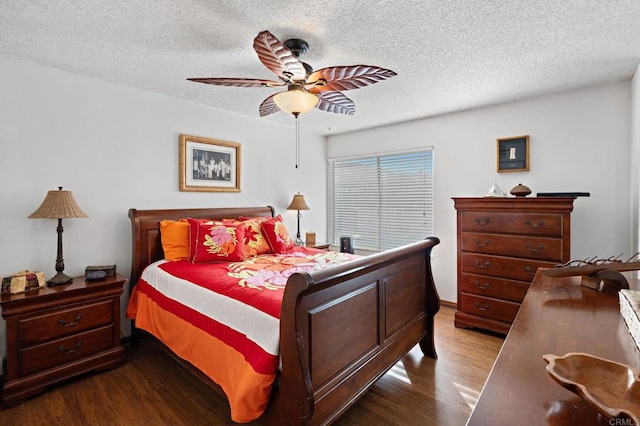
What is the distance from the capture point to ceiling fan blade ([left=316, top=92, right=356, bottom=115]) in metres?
2.30

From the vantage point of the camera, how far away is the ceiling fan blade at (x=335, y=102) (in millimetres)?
2299

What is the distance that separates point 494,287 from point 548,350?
2.42 meters

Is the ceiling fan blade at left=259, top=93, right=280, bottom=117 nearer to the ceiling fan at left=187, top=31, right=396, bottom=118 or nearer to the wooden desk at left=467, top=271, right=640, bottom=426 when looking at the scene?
the ceiling fan at left=187, top=31, right=396, bottom=118

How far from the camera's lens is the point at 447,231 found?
389 centimetres

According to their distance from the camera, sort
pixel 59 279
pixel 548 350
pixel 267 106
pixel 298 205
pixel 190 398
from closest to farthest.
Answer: pixel 548 350 < pixel 190 398 < pixel 59 279 < pixel 267 106 < pixel 298 205

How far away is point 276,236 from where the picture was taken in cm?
330

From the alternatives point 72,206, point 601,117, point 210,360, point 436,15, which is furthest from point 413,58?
point 72,206

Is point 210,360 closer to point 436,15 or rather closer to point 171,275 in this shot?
point 171,275

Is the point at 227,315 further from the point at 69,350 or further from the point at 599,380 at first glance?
the point at 599,380

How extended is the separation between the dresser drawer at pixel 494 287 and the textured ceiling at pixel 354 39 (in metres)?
1.84

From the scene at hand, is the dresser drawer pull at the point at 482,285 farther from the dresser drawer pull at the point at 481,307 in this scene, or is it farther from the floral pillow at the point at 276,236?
the floral pillow at the point at 276,236

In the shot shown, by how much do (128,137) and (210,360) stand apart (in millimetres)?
2275

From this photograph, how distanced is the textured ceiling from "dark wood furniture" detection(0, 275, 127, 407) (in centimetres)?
175

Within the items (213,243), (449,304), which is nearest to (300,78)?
(213,243)
